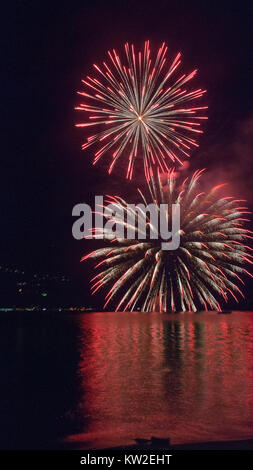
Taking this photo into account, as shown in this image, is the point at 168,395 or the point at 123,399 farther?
the point at 168,395

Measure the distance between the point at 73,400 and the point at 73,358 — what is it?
36.2 ft

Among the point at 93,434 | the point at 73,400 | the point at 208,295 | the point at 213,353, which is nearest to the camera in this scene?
the point at 93,434

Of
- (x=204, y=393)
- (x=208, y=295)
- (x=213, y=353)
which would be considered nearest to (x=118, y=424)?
(x=204, y=393)

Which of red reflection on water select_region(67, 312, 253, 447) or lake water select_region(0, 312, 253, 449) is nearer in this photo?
lake water select_region(0, 312, 253, 449)

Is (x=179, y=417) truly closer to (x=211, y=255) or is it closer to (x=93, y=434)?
(x=93, y=434)

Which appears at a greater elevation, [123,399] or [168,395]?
[168,395]

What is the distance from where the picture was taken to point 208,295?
50375 mm

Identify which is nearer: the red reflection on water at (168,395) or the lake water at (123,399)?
the lake water at (123,399)
